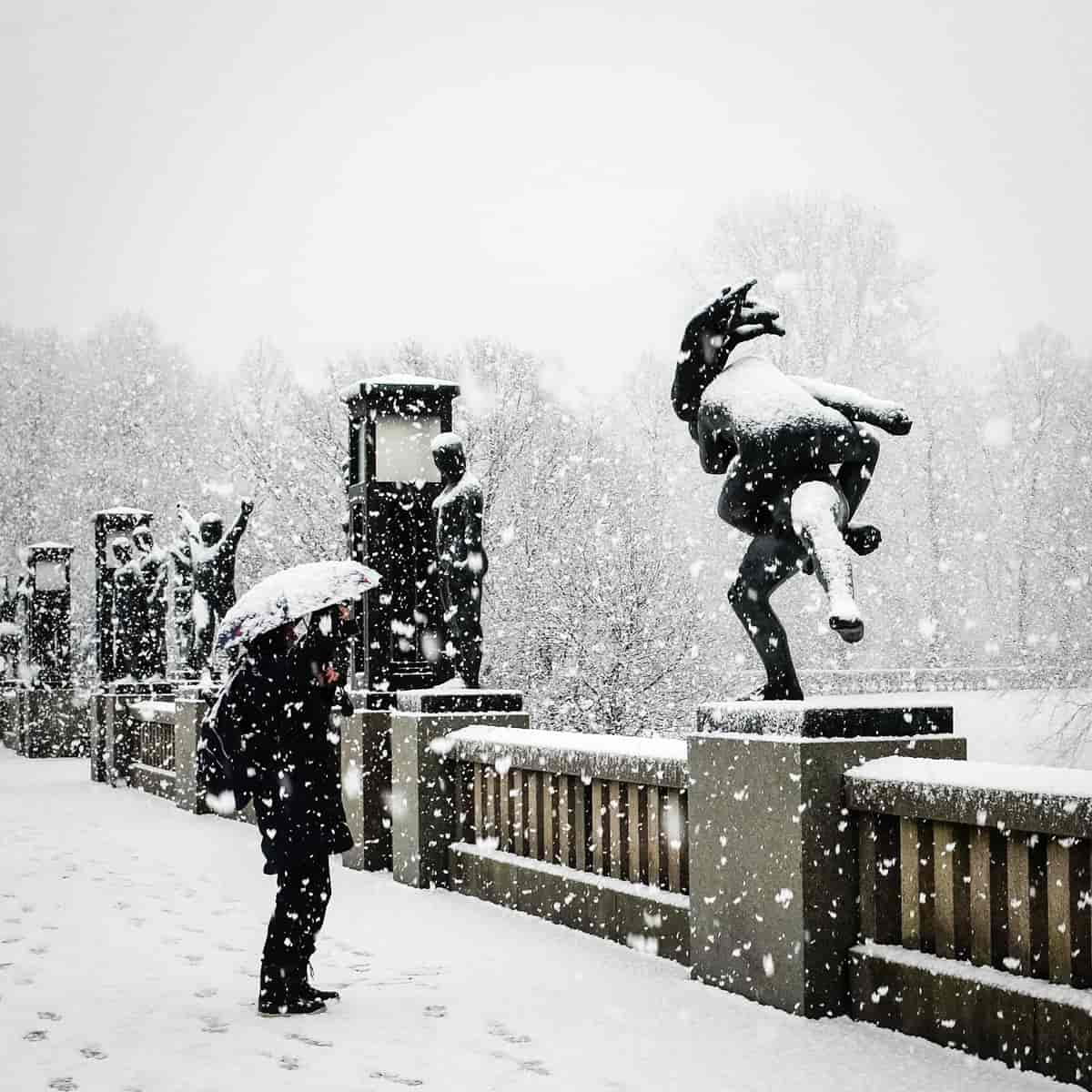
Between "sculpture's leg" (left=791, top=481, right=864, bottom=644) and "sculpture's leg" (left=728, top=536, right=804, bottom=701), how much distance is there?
0.81 feet

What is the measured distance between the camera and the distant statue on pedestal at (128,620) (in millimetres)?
21719

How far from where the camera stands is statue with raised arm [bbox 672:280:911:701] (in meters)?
6.85

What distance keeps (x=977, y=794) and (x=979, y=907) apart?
439 millimetres

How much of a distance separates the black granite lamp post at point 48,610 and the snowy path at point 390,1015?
17.8 m

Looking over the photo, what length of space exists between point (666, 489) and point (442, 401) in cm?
2176

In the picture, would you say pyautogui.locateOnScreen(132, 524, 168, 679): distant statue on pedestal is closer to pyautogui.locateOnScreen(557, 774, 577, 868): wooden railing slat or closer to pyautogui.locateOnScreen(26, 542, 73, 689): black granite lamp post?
pyautogui.locateOnScreen(26, 542, 73, 689): black granite lamp post

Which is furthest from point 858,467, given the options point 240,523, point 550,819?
point 240,523

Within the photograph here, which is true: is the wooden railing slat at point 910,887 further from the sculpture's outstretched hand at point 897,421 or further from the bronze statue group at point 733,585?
the sculpture's outstretched hand at point 897,421

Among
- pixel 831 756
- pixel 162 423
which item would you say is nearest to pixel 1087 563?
pixel 831 756

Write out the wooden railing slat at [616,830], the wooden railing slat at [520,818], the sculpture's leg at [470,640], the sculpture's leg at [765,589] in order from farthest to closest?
the sculpture's leg at [470,640] → the wooden railing slat at [520,818] → the wooden railing slat at [616,830] → the sculpture's leg at [765,589]

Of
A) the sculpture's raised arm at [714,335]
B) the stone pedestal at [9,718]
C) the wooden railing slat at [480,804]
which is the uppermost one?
the sculpture's raised arm at [714,335]

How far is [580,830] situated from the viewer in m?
8.41

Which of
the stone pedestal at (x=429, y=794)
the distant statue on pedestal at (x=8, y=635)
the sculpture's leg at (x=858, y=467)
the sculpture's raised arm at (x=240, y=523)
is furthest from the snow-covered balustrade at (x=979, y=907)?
the distant statue on pedestal at (x=8, y=635)

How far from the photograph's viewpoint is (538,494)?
30.3 meters
